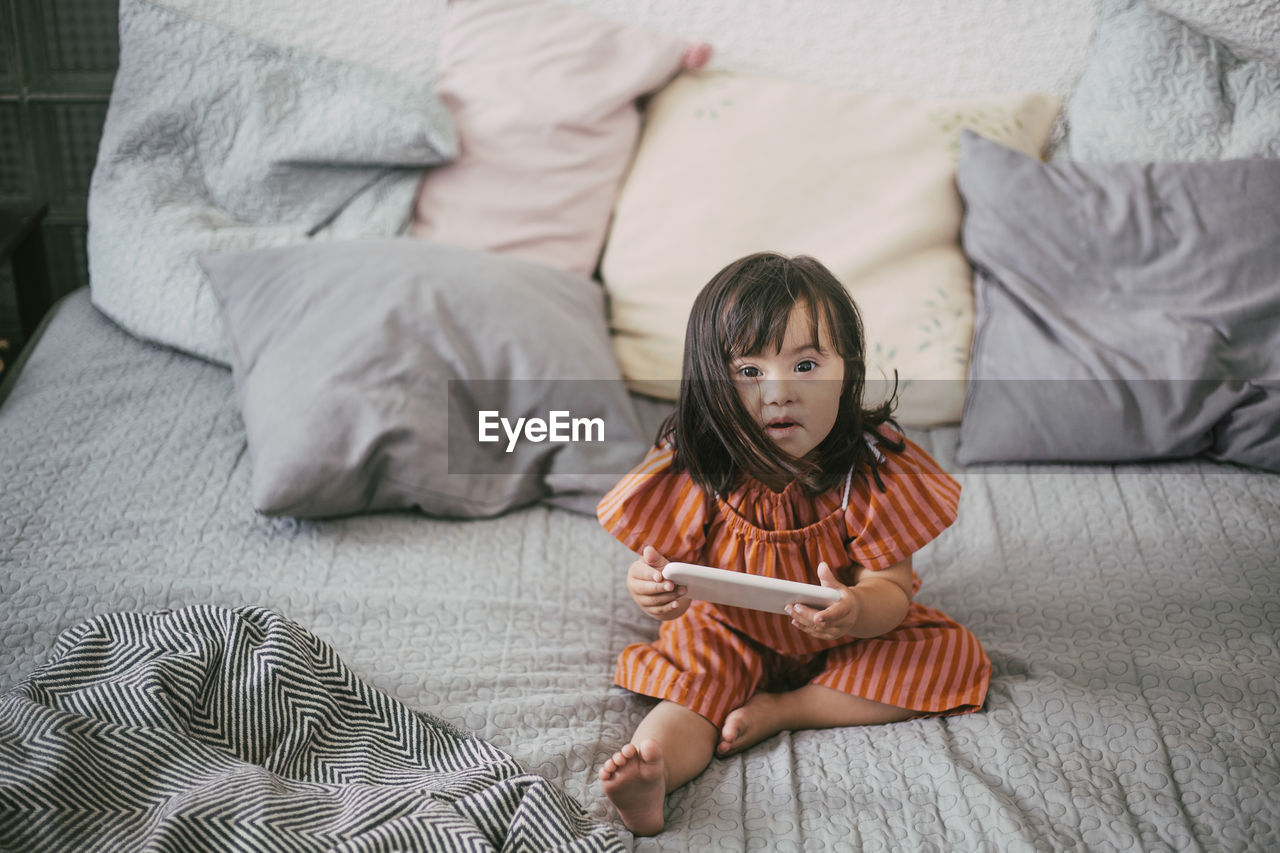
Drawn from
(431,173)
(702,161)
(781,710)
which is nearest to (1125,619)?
(781,710)

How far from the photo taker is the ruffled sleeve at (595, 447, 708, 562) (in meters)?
1.03

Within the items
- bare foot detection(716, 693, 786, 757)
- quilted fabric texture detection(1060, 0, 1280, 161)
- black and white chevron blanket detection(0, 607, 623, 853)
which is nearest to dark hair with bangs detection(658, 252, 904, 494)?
bare foot detection(716, 693, 786, 757)

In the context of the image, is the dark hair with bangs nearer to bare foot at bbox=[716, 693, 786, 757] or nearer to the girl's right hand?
the girl's right hand

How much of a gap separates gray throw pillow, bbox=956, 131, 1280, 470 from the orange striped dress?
48 centimetres

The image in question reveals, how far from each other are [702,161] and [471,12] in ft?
1.50

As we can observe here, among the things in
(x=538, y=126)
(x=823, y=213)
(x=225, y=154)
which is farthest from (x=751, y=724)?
(x=225, y=154)

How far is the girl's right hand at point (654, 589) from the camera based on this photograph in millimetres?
939

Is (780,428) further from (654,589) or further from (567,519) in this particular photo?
(567,519)

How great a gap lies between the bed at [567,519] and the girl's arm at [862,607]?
117mm

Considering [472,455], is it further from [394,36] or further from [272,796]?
[394,36]

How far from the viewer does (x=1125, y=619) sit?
1164 millimetres

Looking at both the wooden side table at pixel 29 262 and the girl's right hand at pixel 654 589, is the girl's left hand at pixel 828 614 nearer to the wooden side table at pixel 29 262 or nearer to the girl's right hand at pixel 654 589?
the girl's right hand at pixel 654 589

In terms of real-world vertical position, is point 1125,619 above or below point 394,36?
below

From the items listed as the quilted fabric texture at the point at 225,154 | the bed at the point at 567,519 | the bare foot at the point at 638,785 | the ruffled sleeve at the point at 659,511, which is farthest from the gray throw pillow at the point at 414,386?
the bare foot at the point at 638,785
